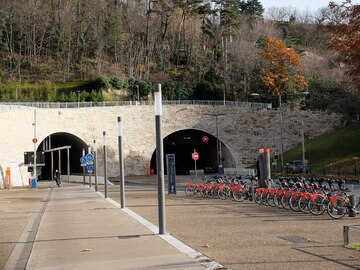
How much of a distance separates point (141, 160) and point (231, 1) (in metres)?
41.3

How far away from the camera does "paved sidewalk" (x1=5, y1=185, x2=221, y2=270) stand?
816cm

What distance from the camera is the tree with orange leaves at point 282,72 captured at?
69625 millimetres

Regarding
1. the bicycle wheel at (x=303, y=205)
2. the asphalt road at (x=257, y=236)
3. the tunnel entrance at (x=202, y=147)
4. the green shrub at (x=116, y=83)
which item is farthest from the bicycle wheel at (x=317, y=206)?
the green shrub at (x=116, y=83)

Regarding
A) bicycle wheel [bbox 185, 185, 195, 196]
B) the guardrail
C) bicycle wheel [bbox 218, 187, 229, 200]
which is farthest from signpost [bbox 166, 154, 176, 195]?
the guardrail

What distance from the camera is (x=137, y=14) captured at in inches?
3462

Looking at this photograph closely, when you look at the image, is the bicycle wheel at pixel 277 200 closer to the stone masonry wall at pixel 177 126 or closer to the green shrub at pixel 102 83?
the stone masonry wall at pixel 177 126

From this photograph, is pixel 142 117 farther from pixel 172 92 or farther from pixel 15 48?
pixel 15 48

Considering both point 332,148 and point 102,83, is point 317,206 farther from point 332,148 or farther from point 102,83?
point 102,83

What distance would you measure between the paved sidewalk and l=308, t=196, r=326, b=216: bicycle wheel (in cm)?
489

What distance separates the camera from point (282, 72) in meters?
70.2

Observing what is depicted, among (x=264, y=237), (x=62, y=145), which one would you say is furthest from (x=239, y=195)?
(x=62, y=145)

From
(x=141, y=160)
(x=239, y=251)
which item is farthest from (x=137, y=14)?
(x=239, y=251)

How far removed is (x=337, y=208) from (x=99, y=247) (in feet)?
22.8

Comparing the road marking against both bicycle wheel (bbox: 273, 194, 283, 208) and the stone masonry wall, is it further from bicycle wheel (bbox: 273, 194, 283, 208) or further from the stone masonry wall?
Result: the stone masonry wall
